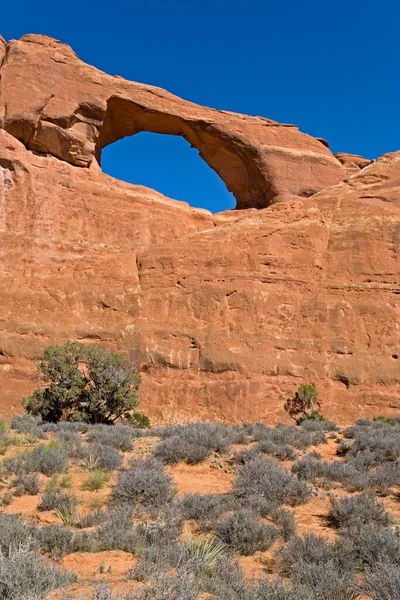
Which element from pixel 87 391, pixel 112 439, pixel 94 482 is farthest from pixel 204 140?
pixel 94 482

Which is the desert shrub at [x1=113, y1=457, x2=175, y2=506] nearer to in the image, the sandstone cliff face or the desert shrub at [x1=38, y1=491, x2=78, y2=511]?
the desert shrub at [x1=38, y1=491, x2=78, y2=511]

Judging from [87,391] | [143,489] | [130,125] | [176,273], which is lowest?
[143,489]

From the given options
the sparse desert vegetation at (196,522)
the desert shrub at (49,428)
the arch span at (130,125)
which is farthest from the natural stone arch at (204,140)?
the sparse desert vegetation at (196,522)

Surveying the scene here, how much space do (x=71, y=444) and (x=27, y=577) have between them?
23.2 ft

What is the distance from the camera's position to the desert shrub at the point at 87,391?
17266 mm

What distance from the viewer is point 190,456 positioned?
34.7 feet

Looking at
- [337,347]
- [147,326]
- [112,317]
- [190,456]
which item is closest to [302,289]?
[337,347]

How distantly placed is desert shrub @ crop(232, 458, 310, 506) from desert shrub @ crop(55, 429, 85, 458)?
149 inches

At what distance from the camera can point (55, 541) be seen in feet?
17.7

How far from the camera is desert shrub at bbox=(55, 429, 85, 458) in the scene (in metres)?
10.3

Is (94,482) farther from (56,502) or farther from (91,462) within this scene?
(91,462)

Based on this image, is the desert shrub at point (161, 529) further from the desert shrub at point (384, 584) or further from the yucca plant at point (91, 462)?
the yucca plant at point (91, 462)

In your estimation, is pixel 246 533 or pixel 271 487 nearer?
pixel 246 533

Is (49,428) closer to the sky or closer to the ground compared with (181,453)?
closer to the ground
